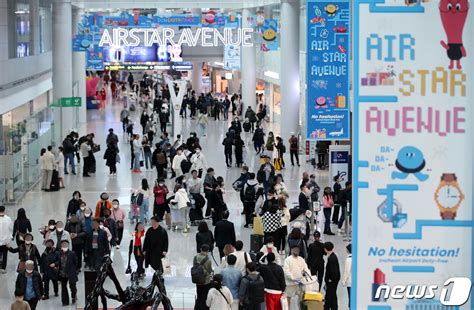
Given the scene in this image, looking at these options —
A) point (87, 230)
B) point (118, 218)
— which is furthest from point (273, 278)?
point (118, 218)

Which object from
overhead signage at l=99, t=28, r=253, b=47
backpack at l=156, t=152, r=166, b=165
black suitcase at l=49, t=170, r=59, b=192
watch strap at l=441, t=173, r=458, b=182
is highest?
overhead signage at l=99, t=28, r=253, b=47

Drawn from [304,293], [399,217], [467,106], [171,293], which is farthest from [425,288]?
[171,293]

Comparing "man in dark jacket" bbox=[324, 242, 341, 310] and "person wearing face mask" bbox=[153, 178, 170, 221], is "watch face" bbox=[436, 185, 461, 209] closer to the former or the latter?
"man in dark jacket" bbox=[324, 242, 341, 310]

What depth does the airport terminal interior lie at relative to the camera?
681cm

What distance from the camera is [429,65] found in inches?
268

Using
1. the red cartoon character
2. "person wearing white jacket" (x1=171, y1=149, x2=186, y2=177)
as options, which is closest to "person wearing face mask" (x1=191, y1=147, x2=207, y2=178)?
"person wearing white jacket" (x1=171, y1=149, x2=186, y2=177)

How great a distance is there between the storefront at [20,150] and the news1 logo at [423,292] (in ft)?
62.5

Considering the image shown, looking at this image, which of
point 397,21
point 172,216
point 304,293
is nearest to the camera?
point 397,21

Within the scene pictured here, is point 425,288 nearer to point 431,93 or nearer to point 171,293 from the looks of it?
point 431,93

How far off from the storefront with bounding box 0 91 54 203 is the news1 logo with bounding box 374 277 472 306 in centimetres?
1905

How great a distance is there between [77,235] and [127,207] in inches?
297

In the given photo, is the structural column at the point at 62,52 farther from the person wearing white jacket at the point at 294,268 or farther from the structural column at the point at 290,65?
the person wearing white jacket at the point at 294,268

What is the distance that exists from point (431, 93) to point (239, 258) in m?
7.99

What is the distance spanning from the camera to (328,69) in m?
21.6
